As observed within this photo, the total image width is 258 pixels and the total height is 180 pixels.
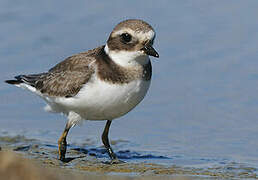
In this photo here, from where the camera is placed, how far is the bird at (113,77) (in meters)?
7.64

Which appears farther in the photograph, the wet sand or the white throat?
the white throat

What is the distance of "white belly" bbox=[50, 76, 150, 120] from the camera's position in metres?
7.62

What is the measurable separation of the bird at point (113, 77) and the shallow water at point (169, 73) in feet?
3.73

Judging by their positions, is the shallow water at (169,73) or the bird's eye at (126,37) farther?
the shallow water at (169,73)

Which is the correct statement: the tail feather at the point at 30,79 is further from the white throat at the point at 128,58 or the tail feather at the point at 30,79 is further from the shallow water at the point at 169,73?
the white throat at the point at 128,58

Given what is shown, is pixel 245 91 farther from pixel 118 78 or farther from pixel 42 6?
pixel 42 6

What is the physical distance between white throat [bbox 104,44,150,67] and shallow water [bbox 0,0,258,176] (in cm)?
149

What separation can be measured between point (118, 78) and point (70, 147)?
2036 mm

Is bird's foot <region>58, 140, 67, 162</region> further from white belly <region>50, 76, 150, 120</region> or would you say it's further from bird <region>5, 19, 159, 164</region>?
white belly <region>50, 76, 150, 120</region>

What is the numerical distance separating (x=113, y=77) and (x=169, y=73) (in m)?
3.81

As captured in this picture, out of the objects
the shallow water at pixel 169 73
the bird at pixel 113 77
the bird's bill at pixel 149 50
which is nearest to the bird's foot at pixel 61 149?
the bird at pixel 113 77

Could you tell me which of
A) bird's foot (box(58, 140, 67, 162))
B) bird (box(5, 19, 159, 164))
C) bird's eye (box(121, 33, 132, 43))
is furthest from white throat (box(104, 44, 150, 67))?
bird's foot (box(58, 140, 67, 162))

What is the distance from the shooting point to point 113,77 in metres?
7.63

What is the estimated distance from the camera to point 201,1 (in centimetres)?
1360
